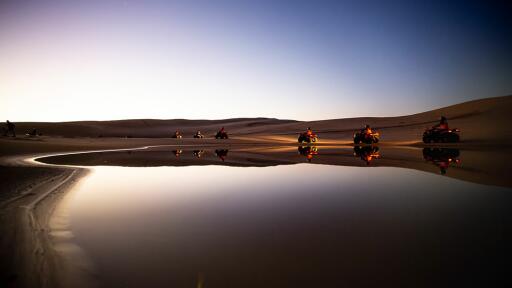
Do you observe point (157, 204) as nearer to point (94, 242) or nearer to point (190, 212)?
point (190, 212)

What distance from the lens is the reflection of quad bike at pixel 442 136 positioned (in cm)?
2591

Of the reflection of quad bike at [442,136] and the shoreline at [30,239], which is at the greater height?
the reflection of quad bike at [442,136]

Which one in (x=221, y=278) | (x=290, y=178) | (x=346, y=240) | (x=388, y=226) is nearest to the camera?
(x=221, y=278)

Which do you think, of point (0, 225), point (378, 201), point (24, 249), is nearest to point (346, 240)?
point (378, 201)

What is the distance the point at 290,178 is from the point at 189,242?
528 centimetres

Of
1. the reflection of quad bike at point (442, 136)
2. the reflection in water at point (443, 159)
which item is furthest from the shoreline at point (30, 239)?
the reflection of quad bike at point (442, 136)

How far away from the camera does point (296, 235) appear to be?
12.7 feet

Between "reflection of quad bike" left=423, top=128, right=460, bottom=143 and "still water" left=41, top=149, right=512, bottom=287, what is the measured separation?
68.4ft

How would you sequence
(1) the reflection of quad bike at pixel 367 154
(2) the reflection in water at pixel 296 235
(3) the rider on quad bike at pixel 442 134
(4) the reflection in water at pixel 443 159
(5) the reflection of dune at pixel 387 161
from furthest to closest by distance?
(3) the rider on quad bike at pixel 442 134, (1) the reflection of quad bike at pixel 367 154, (4) the reflection in water at pixel 443 159, (5) the reflection of dune at pixel 387 161, (2) the reflection in water at pixel 296 235

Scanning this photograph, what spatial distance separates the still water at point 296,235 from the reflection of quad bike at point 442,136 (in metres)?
20.9

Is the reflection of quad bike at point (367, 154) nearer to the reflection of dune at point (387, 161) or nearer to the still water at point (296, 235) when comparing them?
the reflection of dune at point (387, 161)

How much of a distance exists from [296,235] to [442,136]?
83.9 feet

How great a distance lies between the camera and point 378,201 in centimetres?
571

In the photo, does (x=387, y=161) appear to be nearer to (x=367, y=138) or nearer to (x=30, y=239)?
(x=30, y=239)
